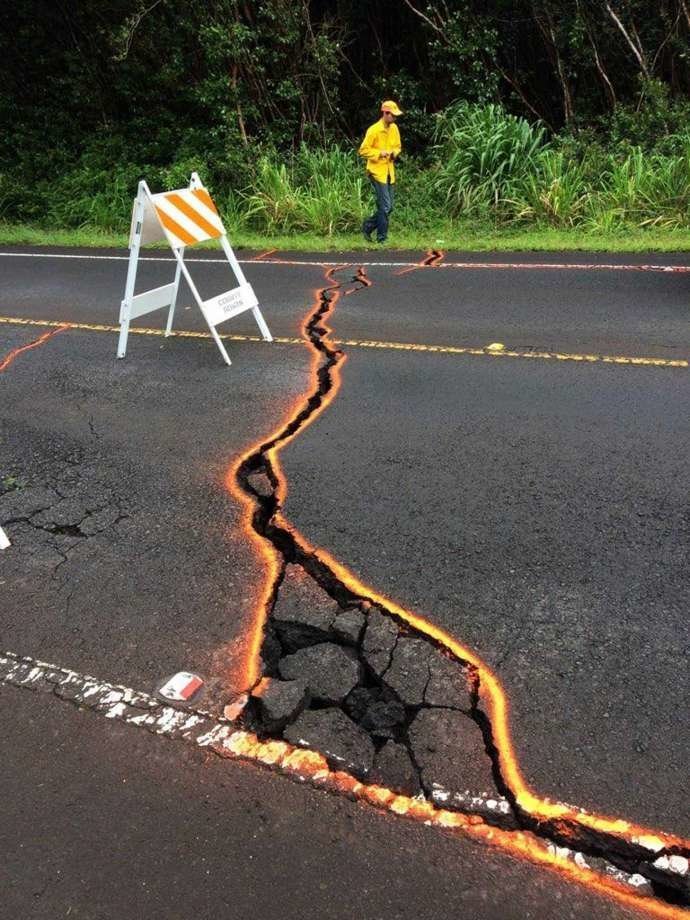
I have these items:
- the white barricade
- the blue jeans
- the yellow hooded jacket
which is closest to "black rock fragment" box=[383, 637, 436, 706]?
the white barricade

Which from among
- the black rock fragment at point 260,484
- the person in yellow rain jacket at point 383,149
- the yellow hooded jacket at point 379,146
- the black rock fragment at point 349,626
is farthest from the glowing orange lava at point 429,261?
the black rock fragment at point 349,626

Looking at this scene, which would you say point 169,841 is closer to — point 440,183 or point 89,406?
point 89,406

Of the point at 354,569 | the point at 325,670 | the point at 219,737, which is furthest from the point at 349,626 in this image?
the point at 219,737

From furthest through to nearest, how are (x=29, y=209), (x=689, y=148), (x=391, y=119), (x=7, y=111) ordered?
(x=7, y=111) < (x=29, y=209) < (x=689, y=148) < (x=391, y=119)

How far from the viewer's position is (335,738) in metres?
2.50

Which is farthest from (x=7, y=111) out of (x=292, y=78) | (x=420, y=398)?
(x=420, y=398)

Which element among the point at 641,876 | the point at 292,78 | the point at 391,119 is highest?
the point at 292,78

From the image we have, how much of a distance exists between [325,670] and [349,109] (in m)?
16.2

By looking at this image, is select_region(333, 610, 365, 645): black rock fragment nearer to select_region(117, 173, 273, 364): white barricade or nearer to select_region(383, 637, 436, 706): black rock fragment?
→ select_region(383, 637, 436, 706): black rock fragment

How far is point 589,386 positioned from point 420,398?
1.24 metres

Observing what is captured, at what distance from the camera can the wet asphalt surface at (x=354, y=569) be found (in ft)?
6.93

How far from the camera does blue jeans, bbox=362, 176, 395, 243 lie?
10.5 metres

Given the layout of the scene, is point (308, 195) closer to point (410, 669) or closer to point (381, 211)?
point (381, 211)

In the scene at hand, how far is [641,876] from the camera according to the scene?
6.59 feet
